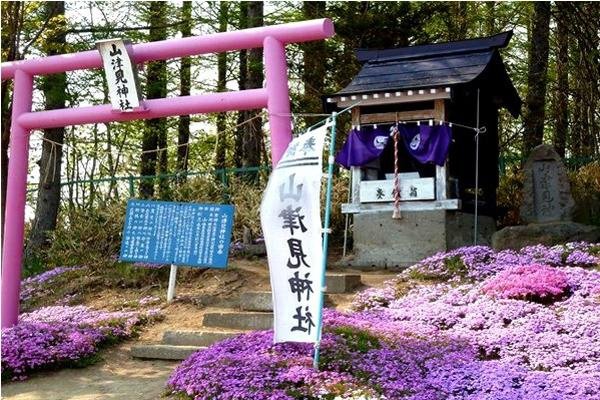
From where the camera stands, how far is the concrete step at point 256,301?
36.1ft

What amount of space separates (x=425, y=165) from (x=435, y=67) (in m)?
2.16

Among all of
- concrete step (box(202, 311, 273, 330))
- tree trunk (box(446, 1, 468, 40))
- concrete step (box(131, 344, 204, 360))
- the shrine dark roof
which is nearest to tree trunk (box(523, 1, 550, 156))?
tree trunk (box(446, 1, 468, 40))

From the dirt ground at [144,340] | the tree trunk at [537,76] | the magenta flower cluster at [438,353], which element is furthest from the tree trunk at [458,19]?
the magenta flower cluster at [438,353]

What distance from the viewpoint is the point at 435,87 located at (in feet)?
45.1

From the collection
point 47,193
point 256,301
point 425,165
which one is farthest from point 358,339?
point 47,193

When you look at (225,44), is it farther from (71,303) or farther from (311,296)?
(71,303)

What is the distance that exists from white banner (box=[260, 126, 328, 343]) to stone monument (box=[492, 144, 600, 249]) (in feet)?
23.8

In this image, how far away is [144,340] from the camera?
35.1ft

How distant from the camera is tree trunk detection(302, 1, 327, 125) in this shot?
19.9m

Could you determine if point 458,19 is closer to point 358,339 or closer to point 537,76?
point 537,76

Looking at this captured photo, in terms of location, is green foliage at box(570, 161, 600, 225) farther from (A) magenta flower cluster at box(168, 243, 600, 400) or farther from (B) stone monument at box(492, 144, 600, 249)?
(A) magenta flower cluster at box(168, 243, 600, 400)

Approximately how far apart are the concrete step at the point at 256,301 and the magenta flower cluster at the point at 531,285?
3.25m

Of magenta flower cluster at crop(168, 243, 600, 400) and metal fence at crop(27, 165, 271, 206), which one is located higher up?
metal fence at crop(27, 165, 271, 206)

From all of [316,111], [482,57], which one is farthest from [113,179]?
[482,57]
